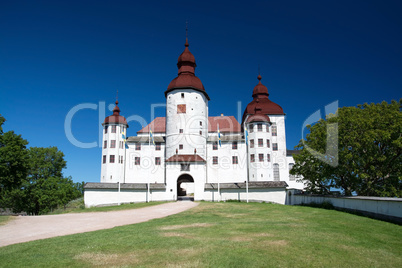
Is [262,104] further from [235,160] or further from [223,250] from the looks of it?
[223,250]

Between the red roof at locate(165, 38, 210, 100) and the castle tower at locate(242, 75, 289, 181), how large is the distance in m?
8.25

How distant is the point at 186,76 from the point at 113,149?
15469 millimetres

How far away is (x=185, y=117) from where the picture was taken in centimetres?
4212

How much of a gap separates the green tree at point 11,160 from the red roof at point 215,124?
2123 centimetres

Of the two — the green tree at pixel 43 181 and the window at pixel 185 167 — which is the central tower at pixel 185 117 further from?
the green tree at pixel 43 181

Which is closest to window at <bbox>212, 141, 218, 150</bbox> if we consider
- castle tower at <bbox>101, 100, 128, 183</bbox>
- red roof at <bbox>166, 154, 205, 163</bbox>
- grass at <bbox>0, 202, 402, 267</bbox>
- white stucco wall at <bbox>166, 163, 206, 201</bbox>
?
red roof at <bbox>166, 154, 205, 163</bbox>

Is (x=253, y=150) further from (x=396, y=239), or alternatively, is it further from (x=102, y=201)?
(x=396, y=239)

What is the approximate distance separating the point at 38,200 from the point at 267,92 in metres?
39.9

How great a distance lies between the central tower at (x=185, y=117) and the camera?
41.6m

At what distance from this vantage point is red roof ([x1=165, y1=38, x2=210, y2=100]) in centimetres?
4247

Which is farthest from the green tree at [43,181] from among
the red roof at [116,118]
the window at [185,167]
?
the window at [185,167]

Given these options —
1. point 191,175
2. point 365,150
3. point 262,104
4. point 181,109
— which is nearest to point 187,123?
point 181,109

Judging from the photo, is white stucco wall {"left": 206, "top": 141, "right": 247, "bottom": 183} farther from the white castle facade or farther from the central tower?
the central tower

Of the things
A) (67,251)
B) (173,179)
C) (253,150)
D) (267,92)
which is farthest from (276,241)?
(267,92)
